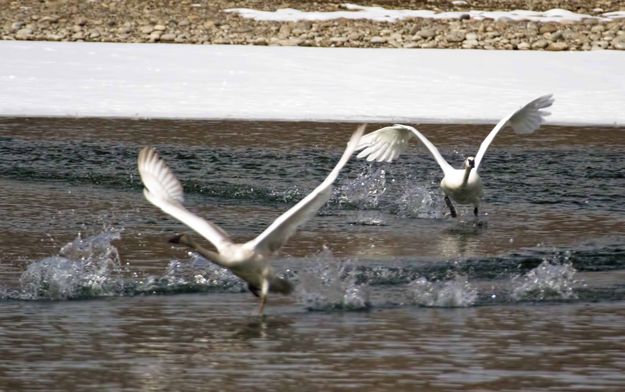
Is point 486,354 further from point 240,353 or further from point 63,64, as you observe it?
point 63,64

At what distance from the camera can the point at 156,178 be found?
1162cm

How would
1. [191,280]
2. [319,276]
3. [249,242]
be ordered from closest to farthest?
[249,242] < [319,276] < [191,280]

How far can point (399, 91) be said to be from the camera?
2728 centimetres

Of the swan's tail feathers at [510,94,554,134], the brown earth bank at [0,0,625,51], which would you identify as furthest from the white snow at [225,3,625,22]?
the swan's tail feathers at [510,94,554,134]

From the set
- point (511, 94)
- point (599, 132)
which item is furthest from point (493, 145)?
point (511, 94)

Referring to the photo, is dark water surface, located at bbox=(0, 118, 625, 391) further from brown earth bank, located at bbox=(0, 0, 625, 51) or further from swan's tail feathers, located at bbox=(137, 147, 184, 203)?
brown earth bank, located at bbox=(0, 0, 625, 51)

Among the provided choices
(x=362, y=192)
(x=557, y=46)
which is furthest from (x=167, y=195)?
(x=557, y=46)

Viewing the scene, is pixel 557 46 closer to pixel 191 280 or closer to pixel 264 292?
pixel 191 280

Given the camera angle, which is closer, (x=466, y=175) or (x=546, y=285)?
(x=546, y=285)

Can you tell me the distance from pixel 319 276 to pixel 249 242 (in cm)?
92

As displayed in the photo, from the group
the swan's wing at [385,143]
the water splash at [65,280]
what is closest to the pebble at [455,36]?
the swan's wing at [385,143]

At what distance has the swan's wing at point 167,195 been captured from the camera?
11.4 metres

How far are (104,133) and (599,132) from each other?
22.8ft

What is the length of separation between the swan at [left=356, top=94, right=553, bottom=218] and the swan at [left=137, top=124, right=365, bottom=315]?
18.0 ft
